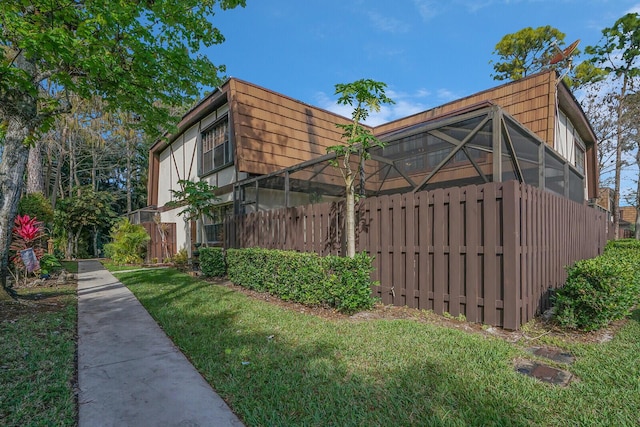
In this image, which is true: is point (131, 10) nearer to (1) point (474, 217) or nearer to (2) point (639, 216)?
(1) point (474, 217)

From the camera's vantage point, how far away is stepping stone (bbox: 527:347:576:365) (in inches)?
115

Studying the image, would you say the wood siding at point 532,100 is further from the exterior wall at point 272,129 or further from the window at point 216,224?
the window at point 216,224

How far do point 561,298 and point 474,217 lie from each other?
4.43 ft

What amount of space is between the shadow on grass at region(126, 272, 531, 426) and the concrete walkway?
0.45 ft

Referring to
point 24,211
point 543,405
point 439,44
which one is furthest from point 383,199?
point 24,211

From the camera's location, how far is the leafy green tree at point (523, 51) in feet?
61.6

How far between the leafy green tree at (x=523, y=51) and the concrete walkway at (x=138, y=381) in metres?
23.3

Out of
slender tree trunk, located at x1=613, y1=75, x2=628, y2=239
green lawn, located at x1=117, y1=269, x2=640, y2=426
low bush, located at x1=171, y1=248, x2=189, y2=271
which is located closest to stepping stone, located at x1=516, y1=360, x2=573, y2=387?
green lawn, located at x1=117, y1=269, x2=640, y2=426

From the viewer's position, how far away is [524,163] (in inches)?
184

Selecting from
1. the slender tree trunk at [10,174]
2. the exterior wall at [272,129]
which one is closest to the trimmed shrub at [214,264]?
the exterior wall at [272,129]

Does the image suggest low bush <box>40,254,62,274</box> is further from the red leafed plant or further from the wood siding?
the wood siding

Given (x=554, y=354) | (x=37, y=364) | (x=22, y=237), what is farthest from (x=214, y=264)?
(x=554, y=354)

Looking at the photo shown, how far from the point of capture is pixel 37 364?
292 centimetres

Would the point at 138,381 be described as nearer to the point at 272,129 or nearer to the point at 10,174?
the point at 10,174
